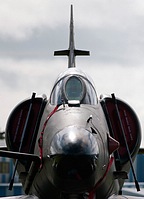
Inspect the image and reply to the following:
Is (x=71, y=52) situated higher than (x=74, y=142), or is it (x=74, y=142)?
(x=71, y=52)

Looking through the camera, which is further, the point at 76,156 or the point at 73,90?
the point at 73,90

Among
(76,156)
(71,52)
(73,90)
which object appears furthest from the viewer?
(71,52)

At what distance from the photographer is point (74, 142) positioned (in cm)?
638

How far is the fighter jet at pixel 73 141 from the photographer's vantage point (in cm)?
649

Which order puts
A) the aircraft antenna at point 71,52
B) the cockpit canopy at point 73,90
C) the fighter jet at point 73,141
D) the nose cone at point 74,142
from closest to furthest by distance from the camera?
the nose cone at point 74,142 < the fighter jet at point 73,141 < the cockpit canopy at point 73,90 < the aircraft antenna at point 71,52

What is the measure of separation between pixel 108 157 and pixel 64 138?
3.65 feet

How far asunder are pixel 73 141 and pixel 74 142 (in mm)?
20

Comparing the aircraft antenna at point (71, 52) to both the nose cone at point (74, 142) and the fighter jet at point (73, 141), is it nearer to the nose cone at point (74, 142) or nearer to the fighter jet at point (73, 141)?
the fighter jet at point (73, 141)

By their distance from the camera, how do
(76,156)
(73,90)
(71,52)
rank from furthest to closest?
(71,52), (73,90), (76,156)

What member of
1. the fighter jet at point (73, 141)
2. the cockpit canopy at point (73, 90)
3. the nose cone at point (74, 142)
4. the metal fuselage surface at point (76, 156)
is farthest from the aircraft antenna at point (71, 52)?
the nose cone at point (74, 142)

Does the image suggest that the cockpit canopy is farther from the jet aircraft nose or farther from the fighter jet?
the jet aircraft nose

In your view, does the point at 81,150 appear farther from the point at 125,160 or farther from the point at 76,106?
the point at 125,160

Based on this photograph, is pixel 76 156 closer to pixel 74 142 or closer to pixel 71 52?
pixel 74 142

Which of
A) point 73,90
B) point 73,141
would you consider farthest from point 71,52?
point 73,141
